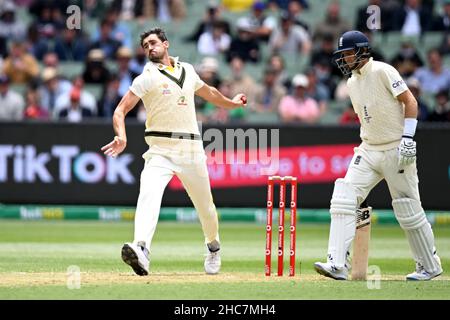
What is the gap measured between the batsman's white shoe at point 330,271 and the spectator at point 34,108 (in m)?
8.70

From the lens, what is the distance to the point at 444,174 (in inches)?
618

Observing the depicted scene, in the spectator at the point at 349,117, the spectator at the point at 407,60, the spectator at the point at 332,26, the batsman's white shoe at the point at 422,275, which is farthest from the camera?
the spectator at the point at 332,26

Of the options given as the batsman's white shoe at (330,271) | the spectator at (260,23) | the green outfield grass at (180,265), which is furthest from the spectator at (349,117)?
the batsman's white shoe at (330,271)

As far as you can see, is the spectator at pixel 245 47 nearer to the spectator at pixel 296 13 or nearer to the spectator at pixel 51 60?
the spectator at pixel 296 13

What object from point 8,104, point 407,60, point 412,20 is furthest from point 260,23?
point 8,104

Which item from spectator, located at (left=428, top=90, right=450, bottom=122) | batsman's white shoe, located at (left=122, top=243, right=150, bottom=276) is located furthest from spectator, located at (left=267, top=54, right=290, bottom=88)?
batsman's white shoe, located at (left=122, top=243, right=150, bottom=276)

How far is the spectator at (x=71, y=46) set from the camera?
1881 cm

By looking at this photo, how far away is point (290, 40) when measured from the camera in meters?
18.6

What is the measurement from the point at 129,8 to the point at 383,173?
11.7 m

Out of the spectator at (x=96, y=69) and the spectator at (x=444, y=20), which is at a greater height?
the spectator at (x=444, y=20)

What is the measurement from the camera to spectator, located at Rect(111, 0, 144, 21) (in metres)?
19.7
